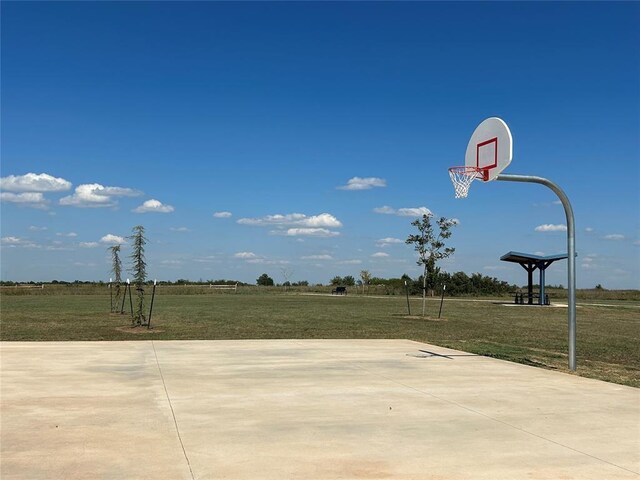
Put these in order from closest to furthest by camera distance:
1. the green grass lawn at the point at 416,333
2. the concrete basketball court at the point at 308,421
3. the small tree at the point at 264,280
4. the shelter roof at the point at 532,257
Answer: the concrete basketball court at the point at 308,421 < the green grass lawn at the point at 416,333 < the shelter roof at the point at 532,257 < the small tree at the point at 264,280

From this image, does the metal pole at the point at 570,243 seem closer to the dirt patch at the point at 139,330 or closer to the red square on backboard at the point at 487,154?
the red square on backboard at the point at 487,154

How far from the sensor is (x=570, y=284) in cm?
1223

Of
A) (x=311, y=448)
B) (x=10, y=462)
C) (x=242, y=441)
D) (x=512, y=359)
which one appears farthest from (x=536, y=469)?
(x=512, y=359)

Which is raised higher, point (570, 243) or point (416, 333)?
point (570, 243)

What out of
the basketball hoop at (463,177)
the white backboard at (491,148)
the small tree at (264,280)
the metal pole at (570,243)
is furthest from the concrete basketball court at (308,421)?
the small tree at (264,280)

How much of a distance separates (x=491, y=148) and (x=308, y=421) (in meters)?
7.61

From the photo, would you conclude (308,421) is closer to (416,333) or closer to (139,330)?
(416,333)

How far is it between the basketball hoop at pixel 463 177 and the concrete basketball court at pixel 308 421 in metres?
3.72

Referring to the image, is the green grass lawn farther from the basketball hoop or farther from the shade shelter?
the shade shelter

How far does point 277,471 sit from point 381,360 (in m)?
7.99

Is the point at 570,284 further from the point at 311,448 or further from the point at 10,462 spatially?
the point at 10,462

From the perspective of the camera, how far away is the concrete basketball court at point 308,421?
5.71m

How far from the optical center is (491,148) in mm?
12867

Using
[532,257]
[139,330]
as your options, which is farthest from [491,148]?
[532,257]
